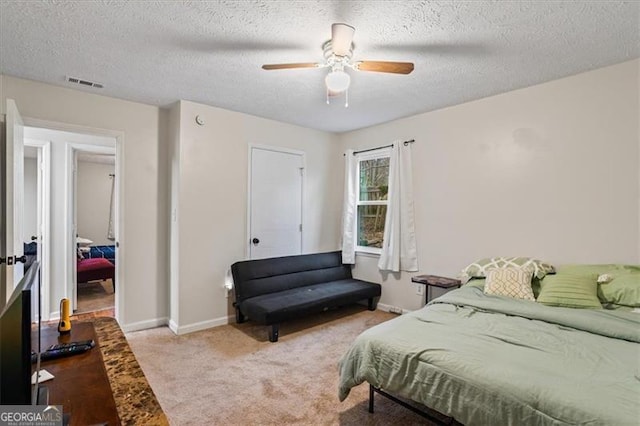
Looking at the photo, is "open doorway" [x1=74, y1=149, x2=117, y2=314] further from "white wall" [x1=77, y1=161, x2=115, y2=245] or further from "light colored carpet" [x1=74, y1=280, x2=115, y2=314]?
"light colored carpet" [x1=74, y1=280, x2=115, y2=314]

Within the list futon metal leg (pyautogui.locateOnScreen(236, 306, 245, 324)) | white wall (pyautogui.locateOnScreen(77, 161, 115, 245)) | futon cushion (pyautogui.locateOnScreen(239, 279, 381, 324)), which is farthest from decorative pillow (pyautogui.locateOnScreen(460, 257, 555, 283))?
white wall (pyautogui.locateOnScreen(77, 161, 115, 245))

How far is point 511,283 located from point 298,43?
2474 mm

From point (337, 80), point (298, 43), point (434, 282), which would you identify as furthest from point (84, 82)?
point (434, 282)

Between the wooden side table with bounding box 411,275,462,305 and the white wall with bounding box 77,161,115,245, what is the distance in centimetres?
680

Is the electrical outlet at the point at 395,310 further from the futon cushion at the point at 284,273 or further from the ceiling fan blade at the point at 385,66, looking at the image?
the ceiling fan blade at the point at 385,66

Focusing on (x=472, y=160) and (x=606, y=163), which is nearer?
(x=606, y=163)

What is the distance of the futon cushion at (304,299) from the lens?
329 cm

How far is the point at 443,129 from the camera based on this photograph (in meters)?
3.76

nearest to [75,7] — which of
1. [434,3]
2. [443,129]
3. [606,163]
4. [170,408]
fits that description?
[434,3]

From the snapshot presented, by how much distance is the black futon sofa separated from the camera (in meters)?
3.36

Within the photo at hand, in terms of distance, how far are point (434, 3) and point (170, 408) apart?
296 centimetres

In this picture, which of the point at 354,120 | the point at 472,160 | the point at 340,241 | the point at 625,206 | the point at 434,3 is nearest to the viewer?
the point at 434,3

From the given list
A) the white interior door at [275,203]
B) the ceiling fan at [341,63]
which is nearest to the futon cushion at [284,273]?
the white interior door at [275,203]

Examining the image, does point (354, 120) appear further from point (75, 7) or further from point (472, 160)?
point (75, 7)
